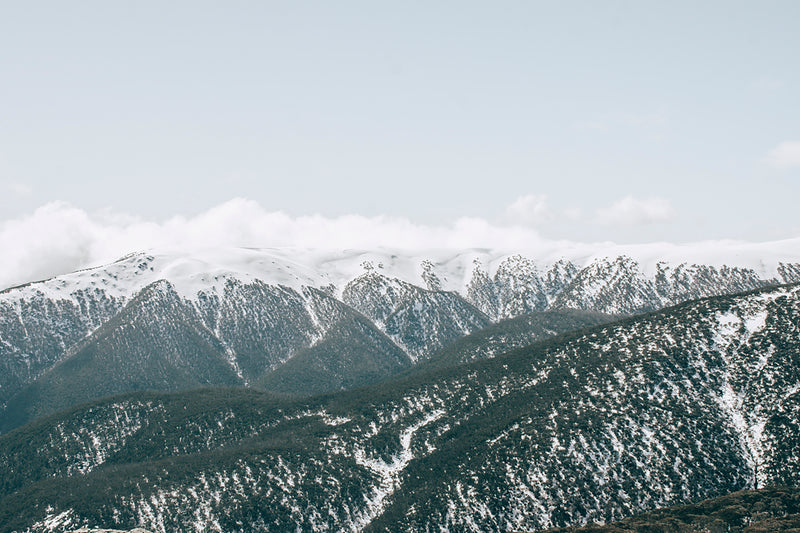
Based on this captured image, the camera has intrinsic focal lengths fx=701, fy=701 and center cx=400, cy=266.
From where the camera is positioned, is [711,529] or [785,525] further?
[711,529]

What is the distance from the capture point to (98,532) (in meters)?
194

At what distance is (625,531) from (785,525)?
39608mm

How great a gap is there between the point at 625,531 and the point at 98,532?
475 feet

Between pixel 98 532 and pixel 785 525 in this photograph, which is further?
pixel 98 532


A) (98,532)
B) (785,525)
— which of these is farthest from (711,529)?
(98,532)

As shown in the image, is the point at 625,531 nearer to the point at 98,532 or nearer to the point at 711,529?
the point at 711,529

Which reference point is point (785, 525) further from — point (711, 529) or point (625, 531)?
point (625, 531)

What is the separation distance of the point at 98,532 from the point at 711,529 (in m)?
169

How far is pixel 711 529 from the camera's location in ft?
634

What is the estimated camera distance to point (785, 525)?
18038 cm

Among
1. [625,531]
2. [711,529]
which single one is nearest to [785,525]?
[711,529]

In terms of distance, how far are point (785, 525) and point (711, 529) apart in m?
19.5

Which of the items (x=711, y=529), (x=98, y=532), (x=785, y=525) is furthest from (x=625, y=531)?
(x=98, y=532)

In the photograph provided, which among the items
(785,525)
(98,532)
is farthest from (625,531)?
(98,532)
